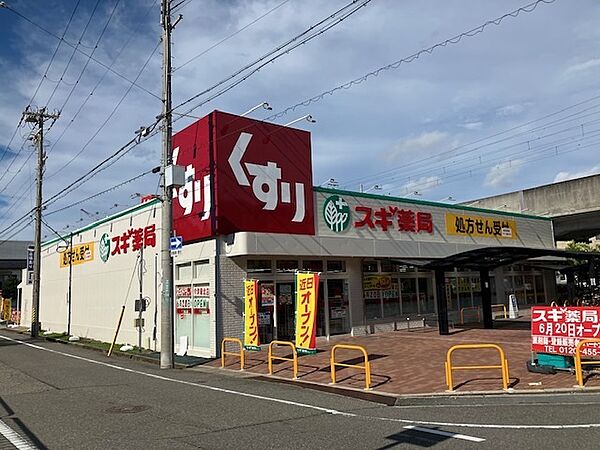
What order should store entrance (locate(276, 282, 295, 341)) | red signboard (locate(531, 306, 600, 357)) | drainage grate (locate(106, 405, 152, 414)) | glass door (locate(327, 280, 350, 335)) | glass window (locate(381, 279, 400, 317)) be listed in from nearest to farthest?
1. drainage grate (locate(106, 405, 152, 414))
2. red signboard (locate(531, 306, 600, 357))
3. store entrance (locate(276, 282, 295, 341))
4. glass door (locate(327, 280, 350, 335))
5. glass window (locate(381, 279, 400, 317))

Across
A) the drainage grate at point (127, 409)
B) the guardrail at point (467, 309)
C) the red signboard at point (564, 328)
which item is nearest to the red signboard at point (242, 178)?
the drainage grate at point (127, 409)

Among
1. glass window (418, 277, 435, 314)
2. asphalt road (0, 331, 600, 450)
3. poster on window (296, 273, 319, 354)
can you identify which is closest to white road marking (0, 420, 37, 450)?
asphalt road (0, 331, 600, 450)

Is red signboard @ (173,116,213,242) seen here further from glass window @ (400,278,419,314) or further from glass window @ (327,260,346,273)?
glass window @ (400,278,419,314)

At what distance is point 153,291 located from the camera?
779 inches

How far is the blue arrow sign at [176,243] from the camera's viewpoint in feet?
49.6

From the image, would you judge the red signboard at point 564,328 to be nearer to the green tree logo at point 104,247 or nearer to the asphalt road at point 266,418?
the asphalt road at point 266,418

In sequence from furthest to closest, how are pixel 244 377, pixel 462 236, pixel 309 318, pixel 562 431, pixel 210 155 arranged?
1. pixel 462 236
2. pixel 210 155
3. pixel 309 318
4. pixel 244 377
5. pixel 562 431

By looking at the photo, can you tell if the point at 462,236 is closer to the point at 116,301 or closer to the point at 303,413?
the point at 116,301

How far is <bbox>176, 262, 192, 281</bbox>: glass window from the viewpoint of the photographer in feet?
59.1

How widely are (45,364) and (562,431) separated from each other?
14737 mm

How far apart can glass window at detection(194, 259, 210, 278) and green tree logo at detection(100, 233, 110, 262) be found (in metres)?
8.48

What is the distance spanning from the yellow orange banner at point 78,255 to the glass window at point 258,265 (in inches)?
499

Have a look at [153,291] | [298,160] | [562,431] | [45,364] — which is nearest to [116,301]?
[153,291]

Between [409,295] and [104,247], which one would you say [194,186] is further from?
[409,295]
